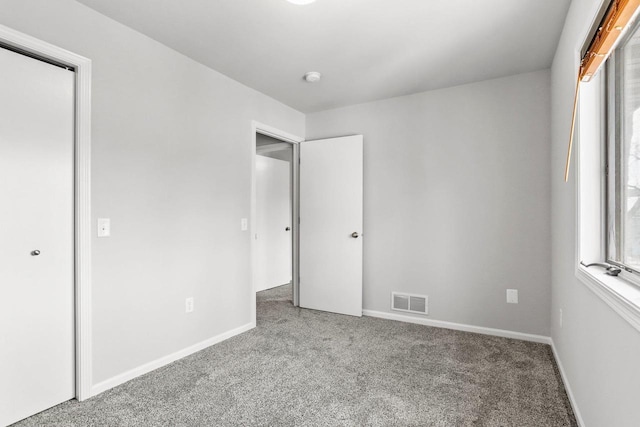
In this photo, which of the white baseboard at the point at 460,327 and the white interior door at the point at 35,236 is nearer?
the white interior door at the point at 35,236

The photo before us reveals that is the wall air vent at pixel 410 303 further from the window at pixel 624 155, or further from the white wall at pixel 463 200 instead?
the window at pixel 624 155

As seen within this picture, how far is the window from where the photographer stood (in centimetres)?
134

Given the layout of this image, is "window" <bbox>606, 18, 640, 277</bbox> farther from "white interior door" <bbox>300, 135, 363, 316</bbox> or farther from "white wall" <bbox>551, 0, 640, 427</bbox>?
"white interior door" <bbox>300, 135, 363, 316</bbox>

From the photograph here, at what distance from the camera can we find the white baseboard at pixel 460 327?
2967mm

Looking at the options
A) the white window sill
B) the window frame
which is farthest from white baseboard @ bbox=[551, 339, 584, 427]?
the window frame

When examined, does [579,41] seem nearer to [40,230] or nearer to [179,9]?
[179,9]

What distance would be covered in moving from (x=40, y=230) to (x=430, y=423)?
94.4 inches

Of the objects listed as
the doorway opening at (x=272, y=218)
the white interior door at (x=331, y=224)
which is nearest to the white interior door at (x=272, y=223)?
the doorway opening at (x=272, y=218)

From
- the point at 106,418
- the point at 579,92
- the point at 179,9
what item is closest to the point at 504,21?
the point at 579,92

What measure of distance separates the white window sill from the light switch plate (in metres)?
2.60

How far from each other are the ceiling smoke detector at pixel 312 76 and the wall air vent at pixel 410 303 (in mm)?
2319

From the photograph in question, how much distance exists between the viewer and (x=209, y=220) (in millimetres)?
2924

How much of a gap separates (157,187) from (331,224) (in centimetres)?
197

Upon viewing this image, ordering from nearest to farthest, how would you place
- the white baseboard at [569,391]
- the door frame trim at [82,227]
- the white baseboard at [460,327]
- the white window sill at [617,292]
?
the white window sill at [617,292] < the white baseboard at [569,391] < the door frame trim at [82,227] < the white baseboard at [460,327]
